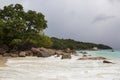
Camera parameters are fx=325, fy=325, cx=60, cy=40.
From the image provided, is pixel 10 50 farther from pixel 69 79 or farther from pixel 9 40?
pixel 69 79

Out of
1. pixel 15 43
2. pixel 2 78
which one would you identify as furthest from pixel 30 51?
pixel 2 78

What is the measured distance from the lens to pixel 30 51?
55156 millimetres

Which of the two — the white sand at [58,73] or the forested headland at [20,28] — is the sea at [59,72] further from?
the forested headland at [20,28]

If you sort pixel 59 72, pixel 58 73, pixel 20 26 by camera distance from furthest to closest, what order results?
pixel 20 26 → pixel 59 72 → pixel 58 73

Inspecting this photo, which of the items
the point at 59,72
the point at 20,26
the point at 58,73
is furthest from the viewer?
the point at 20,26

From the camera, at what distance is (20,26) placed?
54.8 m

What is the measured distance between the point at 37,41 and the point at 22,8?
6921 mm

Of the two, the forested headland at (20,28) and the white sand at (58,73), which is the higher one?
the forested headland at (20,28)

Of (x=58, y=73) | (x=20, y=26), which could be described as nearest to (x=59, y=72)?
(x=58, y=73)

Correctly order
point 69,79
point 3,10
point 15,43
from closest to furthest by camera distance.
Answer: point 69,79 → point 15,43 → point 3,10

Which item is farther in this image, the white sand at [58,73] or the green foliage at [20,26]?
the green foliage at [20,26]

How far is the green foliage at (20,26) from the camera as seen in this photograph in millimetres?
55031

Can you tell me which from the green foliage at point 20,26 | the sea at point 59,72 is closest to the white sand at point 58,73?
the sea at point 59,72

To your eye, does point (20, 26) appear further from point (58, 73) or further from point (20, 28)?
point (58, 73)
